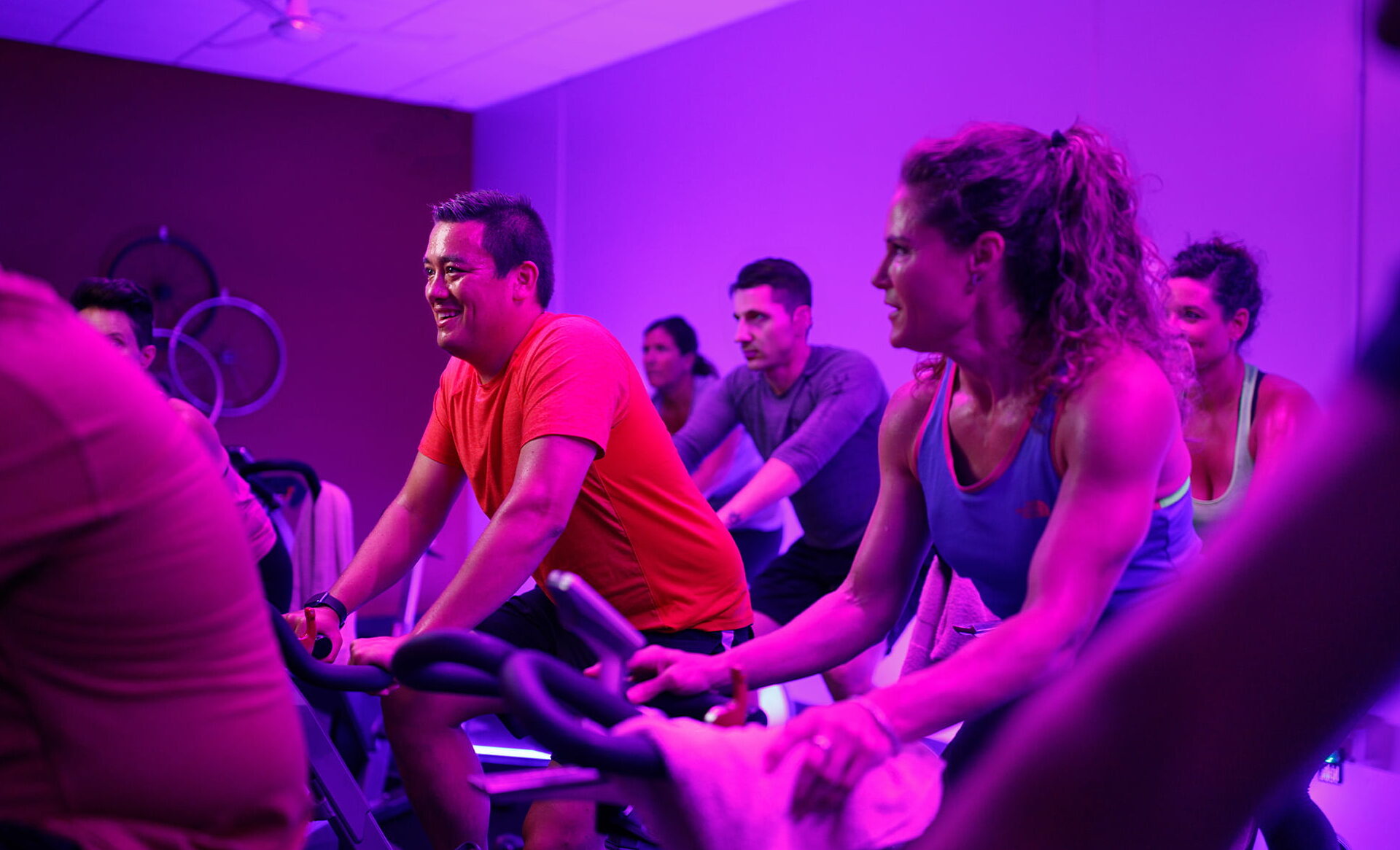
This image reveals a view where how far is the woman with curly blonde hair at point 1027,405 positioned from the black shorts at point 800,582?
2.06 metres

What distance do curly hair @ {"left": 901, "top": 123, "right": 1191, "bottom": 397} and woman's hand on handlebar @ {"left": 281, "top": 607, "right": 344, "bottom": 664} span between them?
1254 mm

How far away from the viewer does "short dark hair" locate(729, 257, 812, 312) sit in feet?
13.2

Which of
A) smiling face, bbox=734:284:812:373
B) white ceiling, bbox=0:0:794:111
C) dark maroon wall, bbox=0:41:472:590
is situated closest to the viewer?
smiling face, bbox=734:284:812:373

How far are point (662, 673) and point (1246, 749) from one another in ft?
3.70

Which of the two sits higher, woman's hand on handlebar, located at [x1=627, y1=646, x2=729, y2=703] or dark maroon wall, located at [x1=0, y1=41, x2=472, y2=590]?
dark maroon wall, located at [x1=0, y1=41, x2=472, y2=590]

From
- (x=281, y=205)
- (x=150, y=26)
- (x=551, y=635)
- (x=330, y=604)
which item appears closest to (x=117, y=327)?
(x=330, y=604)

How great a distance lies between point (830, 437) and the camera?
371 centimetres

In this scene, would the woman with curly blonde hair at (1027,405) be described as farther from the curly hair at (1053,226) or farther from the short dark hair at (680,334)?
the short dark hair at (680,334)

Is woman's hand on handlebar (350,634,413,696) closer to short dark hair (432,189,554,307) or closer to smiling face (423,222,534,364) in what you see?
smiling face (423,222,534,364)

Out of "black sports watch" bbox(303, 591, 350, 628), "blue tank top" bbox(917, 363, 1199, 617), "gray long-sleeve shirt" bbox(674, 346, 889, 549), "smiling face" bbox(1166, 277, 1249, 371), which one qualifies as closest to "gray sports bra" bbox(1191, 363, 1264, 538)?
"smiling face" bbox(1166, 277, 1249, 371)

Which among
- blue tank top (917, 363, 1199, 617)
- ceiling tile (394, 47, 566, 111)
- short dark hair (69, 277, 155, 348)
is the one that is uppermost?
ceiling tile (394, 47, 566, 111)

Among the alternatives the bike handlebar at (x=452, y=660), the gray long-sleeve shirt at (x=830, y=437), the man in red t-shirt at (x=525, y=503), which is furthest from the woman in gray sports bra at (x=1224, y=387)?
the bike handlebar at (x=452, y=660)

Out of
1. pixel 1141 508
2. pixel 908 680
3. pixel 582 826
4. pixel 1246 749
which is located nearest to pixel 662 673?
pixel 908 680

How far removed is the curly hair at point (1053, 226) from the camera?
5.09 ft
